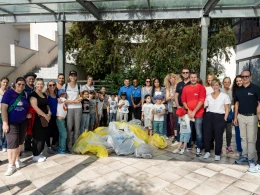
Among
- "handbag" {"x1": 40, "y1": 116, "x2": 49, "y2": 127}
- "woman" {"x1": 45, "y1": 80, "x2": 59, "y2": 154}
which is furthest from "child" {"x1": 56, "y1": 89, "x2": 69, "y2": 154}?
"handbag" {"x1": 40, "y1": 116, "x2": 49, "y2": 127}

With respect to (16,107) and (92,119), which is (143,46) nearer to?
(92,119)

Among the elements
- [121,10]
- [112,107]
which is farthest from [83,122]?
[121,10]

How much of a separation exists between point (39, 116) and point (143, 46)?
6.18 meters

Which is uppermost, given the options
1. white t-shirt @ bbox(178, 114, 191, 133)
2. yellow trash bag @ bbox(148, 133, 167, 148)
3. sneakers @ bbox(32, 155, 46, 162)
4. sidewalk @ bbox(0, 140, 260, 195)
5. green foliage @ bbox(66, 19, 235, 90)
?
green foliage @ bbox(66, 19, 235, 90)

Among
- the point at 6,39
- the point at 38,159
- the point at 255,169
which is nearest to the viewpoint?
the point at 255,169

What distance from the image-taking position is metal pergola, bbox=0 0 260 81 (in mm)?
5570

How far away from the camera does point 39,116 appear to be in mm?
4008

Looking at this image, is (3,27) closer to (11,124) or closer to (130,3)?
(130,3)

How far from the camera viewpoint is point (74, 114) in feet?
14.9

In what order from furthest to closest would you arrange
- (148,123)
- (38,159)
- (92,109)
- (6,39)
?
(6,39)
(148,123)
(92,109)
(38,159)

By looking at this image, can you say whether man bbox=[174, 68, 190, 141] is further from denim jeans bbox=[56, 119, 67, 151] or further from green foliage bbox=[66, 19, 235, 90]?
green foliage bbox=[66, 19, 235, 90]

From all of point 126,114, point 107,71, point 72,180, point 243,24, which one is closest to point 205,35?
point 126,114

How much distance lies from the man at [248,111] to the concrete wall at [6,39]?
12704 mm

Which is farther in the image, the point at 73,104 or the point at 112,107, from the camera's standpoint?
the point at 112,107
